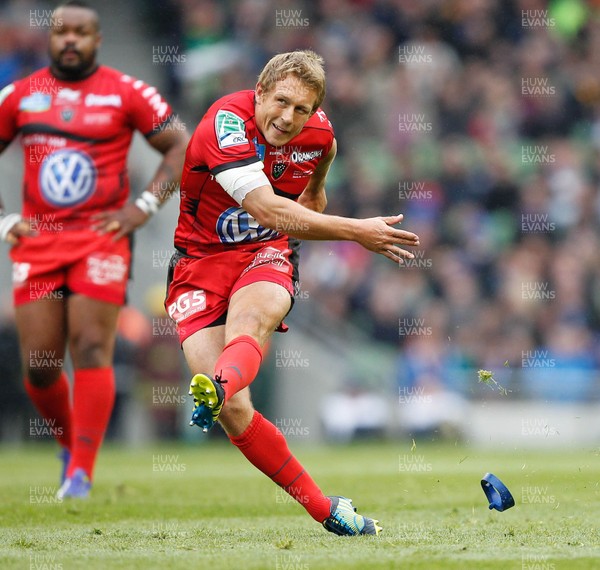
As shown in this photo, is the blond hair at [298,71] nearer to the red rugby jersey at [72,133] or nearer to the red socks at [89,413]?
the red rugby jersey at [72,133]

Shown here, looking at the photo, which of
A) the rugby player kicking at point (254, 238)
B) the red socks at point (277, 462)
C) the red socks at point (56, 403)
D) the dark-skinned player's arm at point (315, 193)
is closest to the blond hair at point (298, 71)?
the rugby player kicking at point (254, 238)

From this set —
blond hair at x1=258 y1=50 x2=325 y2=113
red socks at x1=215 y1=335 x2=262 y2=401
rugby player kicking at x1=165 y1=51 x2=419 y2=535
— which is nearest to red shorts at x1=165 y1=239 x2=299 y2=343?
rugby player kicking at x1=165 y1=51 x2=419 y2=535

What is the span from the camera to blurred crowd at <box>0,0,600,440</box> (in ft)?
51.4

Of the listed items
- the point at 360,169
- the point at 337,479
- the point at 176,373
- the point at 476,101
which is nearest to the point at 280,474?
the point at 337,479

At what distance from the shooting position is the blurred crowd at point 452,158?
1568 centimetres

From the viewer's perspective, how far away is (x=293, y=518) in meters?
6.45

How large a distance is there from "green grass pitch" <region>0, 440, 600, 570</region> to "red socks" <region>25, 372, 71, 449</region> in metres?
0.43

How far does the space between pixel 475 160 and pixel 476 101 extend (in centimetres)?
105

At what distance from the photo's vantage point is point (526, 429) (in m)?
14.6

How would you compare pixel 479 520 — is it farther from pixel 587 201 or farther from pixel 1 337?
pixel 587 201

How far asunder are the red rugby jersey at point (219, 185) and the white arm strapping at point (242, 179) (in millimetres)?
159

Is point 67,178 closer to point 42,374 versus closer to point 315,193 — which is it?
point 42,374

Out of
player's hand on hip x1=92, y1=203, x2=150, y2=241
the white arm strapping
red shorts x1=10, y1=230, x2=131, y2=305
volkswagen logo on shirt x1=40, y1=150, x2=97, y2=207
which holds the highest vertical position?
the white arm strapping

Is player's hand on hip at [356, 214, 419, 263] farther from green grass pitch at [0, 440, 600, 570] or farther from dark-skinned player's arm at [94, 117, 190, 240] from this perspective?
dark-skinned player's arm at [94, 117, 190, 240]
